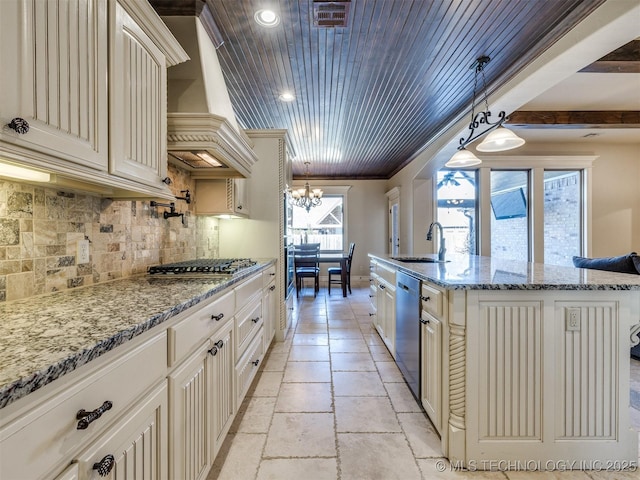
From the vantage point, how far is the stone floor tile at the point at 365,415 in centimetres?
178

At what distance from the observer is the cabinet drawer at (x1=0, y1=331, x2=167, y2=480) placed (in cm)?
50

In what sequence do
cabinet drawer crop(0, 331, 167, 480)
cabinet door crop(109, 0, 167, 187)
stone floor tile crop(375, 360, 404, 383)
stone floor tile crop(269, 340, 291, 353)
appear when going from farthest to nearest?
stone floor tile crop(269, 340, 291, 353)
stone floor tile crop(375, 360, 404, 383)
cabinet door crop(109, 0, 167, 187)
cabinet drawer crop(0, 331, 167, 480)

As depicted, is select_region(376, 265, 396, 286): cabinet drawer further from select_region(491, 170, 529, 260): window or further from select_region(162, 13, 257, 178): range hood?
select_region(491, 170, 529, 260): window

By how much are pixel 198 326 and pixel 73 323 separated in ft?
1.45

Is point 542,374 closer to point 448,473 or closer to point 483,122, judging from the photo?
point 448,473

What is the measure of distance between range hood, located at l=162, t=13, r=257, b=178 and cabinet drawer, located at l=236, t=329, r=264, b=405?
1.34m

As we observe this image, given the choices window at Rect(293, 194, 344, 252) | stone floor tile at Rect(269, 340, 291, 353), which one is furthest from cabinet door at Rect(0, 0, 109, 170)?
window at Rect(293, 194, 344, 252)

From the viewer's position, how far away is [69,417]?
1.98 ft

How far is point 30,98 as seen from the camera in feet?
2.65

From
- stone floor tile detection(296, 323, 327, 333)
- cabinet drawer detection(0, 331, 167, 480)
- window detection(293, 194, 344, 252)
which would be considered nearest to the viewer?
cabinet drawer detection(0, 331, 167, 480)

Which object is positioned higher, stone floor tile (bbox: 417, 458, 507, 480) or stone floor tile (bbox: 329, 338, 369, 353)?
Answer: stone floor tile (bbox: 329, 338, 369, 353)

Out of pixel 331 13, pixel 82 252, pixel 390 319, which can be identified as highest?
pixel 331 13

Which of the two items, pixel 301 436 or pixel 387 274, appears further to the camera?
pixel 387 274

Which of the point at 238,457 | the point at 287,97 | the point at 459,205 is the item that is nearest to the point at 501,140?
the point at 287,97
